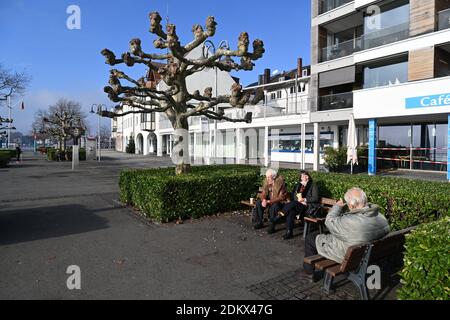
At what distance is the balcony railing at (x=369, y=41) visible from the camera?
56.8ft

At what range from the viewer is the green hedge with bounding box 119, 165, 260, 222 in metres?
7.31

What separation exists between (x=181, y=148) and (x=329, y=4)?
57.6 feet

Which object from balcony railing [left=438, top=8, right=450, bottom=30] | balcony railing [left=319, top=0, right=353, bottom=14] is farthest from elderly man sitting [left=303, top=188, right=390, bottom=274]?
balcony railing [left=319, top=0, right=353, bottom=14]

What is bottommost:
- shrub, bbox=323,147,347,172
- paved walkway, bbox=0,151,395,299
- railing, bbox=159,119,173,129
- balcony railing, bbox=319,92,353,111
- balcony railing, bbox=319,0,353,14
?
paved walkway, bbox=0,151,395,299

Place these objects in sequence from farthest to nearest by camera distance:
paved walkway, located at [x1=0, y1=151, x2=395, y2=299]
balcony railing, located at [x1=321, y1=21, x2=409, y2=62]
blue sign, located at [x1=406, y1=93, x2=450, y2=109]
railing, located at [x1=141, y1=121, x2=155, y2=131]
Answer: railing, located at [x1=141, y1=121, x2=155, y2=131] < balcony railing, located at [x1=321, y1=21, x2=409, y2=62] < blue sign, located at [x1=406, y1=93, x2=450, y2=109] < paved walkway, located at [x1=0, y1=151, x2=395, y2=299]

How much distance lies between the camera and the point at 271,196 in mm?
6883

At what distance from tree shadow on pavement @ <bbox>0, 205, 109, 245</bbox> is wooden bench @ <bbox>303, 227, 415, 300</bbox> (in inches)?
200

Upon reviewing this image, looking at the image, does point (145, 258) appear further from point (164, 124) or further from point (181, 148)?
point (164, 124)

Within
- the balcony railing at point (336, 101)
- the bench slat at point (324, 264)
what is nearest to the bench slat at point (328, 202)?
the bench slat at point (324, 264)

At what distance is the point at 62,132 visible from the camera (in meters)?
38.2

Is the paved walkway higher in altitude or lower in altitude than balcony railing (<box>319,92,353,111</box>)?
lower

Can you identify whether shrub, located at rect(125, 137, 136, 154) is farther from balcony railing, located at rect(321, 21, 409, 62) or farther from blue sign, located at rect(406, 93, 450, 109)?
blue sign, located at rect(406, 93, 450, 109)
